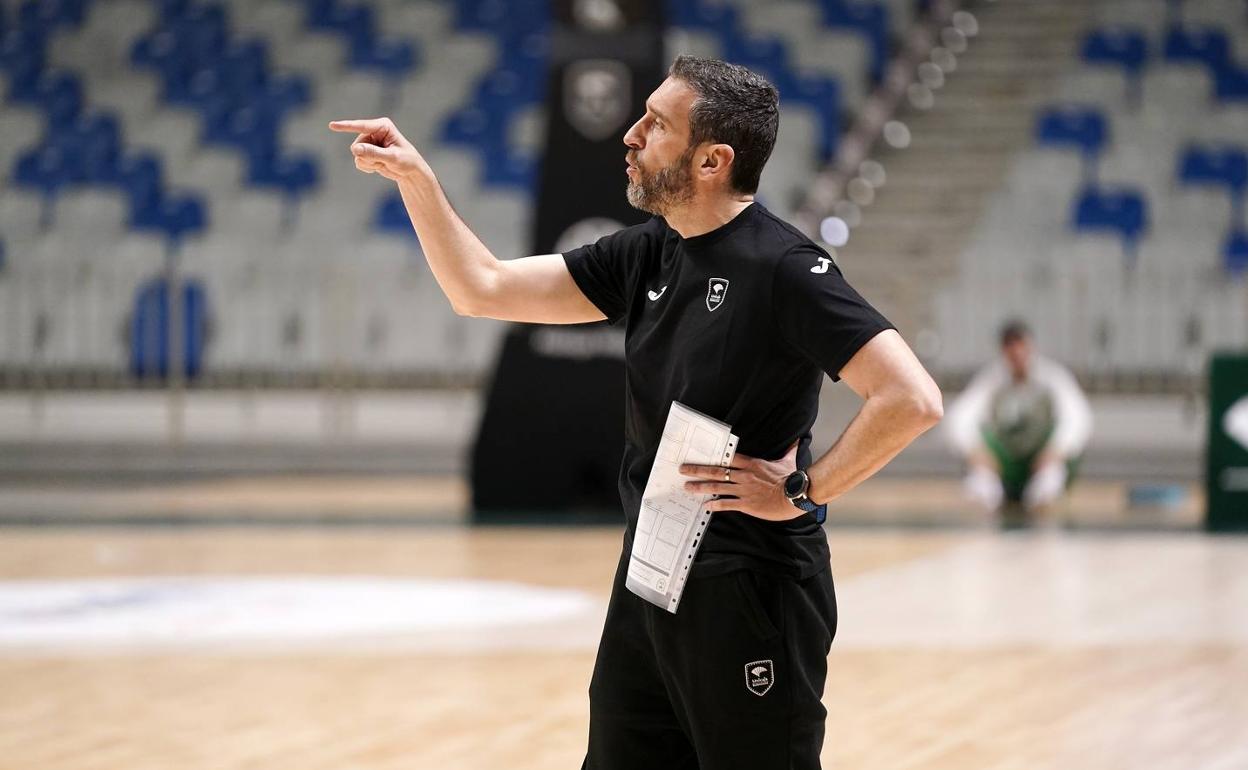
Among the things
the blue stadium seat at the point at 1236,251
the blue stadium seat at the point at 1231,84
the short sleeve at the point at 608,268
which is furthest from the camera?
the blue stadium seat at the point at 1231,84

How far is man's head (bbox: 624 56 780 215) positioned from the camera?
307 cm

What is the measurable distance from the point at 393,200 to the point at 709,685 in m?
15.2

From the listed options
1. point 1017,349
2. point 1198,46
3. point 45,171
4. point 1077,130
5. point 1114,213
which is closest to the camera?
point 1017,349

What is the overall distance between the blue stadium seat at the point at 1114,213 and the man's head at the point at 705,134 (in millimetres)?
13619

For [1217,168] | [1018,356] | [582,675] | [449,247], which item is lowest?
[582,675]

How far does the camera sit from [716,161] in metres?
3.10

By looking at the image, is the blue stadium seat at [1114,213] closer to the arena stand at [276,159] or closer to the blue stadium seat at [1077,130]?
the blue stadium seat at [1077,130]

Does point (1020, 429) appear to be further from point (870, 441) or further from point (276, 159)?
point (276, 159)

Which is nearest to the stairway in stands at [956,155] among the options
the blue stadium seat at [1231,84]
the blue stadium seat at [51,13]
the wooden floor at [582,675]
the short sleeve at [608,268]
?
the blue stadium seat at [1231,84]

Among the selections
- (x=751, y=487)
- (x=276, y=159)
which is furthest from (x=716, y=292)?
(x=276, y=159)

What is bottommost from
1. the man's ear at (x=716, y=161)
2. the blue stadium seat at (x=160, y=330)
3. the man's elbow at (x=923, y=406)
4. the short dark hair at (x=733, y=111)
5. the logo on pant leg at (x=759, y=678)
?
the blue stadium seat at (x=160, y=330)

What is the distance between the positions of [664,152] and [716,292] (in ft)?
0.88

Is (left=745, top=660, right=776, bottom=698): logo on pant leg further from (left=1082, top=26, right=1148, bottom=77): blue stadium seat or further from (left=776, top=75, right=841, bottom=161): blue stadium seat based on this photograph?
(left=1082, top=26, right=1148, bottom=77): blue stadium seat

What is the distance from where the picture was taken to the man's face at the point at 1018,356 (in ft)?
38.4
